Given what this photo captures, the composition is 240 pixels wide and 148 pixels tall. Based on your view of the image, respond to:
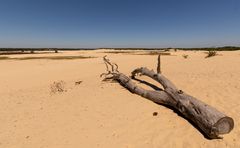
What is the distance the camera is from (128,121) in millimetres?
6203

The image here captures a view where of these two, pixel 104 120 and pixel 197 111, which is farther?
pixel 104 120

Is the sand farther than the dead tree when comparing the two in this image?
Yes

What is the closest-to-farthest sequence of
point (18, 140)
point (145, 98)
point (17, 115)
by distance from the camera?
point (18, 140) < point (17, 115) < point (145, 98)

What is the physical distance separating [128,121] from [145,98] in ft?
7.07

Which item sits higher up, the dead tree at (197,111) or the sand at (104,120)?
the dead tree at (197,111)

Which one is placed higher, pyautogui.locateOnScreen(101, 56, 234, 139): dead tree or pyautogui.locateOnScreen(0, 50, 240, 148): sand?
pyautogui.locateOnScreen(101, 56, 234, 139): dead tree

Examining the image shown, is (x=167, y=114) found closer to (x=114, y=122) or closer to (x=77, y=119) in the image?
(x=114, y=122)

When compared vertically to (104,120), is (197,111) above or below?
above

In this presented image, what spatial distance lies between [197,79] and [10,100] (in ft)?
29.5

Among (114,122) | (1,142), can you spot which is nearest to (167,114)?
(114,122)

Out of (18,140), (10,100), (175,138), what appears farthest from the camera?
(10,100)

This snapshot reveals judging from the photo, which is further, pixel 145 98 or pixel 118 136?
pixel 145 98

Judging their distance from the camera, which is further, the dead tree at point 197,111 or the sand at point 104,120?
the sand at point 104,120

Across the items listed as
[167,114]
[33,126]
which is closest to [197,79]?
[167,114]
